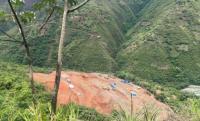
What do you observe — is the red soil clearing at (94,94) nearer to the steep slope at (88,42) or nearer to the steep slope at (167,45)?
the steep slope at (88,42)

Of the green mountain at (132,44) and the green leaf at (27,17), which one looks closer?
the green leaf at (27,17)

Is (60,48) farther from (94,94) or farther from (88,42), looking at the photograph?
(88,42)

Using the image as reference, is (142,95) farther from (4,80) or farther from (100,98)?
(4,80)

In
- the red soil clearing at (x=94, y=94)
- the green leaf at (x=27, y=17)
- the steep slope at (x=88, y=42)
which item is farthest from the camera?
the steep slope at (x=88, y=42)

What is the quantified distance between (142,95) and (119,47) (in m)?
69.0

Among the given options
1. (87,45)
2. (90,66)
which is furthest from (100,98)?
(87,45)

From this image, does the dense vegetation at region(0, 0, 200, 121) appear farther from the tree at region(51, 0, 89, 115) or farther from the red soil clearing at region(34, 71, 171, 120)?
the tree at region(51, 0, 89, 115)

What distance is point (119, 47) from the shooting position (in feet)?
345

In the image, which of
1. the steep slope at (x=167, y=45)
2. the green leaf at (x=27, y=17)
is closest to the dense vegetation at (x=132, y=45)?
the steep slope at (x=167, y=45)

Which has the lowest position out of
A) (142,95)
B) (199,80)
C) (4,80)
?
(199,80)

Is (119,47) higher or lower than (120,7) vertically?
lower

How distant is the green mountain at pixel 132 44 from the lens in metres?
88.5

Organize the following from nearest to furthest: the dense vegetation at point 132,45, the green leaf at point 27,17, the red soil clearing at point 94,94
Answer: the green leaf at point 27,17
the red soil clearing at point 94,94
the dense vegetation at point 132,45

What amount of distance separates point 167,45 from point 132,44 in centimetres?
752
